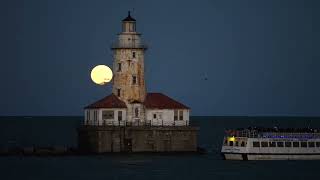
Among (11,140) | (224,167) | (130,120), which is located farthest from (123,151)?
(11,140)

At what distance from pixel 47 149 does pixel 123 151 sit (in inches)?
362

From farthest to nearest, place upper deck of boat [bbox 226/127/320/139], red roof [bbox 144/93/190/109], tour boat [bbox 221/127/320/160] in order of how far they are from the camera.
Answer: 1. red roof [bbox 144/93/190/109]
2. tour boat [bbox 221/127/320/160]
3. upper deck of boat [bbox 226/127/320/139]

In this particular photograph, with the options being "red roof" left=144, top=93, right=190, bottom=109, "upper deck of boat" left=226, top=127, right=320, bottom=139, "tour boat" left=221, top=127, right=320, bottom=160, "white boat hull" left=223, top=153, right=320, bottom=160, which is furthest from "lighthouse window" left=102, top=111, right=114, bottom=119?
"upper deck of boat" left=226, top=127, right=320, bottom=139

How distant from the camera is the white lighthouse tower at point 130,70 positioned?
Answer: 138375 mm

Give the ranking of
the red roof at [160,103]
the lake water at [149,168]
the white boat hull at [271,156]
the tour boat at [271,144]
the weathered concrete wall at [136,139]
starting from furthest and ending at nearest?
1. the red roof at [160,103]
2. the weathered concrete wall at [136,139]
3. the white boat hull at [271,156]
4. the tour boat at [271,144]
5. the lake water at [149,168]

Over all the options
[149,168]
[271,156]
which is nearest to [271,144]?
[271,156]

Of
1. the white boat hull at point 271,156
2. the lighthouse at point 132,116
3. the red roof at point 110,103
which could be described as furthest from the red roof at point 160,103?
the white boat hull at point 271,156

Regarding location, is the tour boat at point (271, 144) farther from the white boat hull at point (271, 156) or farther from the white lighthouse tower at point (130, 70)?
the white lighthouse tower at point (130, 70)

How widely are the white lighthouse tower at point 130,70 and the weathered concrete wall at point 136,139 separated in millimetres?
2592

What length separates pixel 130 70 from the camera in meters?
139

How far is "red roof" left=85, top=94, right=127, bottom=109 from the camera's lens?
136 metres

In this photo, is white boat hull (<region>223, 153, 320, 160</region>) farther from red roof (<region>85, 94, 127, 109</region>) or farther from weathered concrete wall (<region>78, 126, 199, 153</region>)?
red roof (<region>85, 94, 127, 109</region>)

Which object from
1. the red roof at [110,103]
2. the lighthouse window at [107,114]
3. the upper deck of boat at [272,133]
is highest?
the red roof at [110,103]

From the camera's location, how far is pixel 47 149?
139625mm
